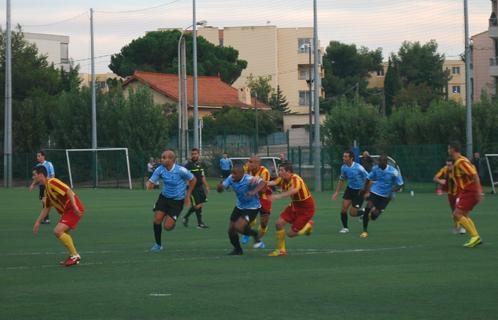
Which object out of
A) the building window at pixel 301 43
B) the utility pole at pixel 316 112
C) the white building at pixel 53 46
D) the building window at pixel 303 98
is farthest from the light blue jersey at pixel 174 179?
the building window at pixel 303 98

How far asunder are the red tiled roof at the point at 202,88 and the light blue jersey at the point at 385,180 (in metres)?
62.2

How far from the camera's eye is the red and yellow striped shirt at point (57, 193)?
1595cm

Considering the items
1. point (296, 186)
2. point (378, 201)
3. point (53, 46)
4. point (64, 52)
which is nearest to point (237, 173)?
point (296, 186)

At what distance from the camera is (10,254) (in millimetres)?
18375

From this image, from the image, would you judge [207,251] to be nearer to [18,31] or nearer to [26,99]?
[26,99]

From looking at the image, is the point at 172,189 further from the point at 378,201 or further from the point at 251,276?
the point at 378,201

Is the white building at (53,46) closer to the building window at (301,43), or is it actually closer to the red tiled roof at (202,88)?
the red tiled roof at (202,88)

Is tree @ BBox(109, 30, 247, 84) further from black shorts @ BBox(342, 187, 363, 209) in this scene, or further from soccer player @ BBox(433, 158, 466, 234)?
soccer player @ BBox(433, 158, 466, 234)

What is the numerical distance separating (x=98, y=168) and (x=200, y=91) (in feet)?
105

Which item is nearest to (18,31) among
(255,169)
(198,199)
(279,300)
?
(198,199)

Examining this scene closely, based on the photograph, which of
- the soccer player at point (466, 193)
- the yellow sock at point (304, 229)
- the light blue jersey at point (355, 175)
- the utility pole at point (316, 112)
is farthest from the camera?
the utility pole at point (316, 112)

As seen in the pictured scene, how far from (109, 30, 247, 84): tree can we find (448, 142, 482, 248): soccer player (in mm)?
76841

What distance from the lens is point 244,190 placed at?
17.7 m

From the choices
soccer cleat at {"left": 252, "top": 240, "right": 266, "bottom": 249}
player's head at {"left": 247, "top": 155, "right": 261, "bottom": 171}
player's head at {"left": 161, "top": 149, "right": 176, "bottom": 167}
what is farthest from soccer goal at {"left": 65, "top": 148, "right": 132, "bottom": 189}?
soccer cleat at {"left": 252, "top": 240, "right": 266, "bottom": 249}
